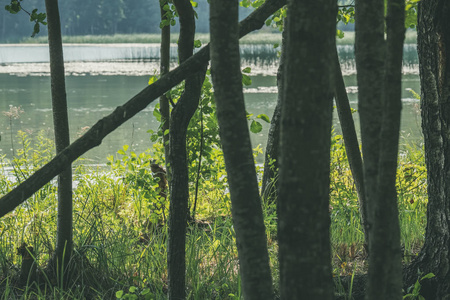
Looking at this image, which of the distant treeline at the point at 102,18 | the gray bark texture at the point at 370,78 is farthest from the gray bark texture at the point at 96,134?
the distant treeline at the point at 102,18

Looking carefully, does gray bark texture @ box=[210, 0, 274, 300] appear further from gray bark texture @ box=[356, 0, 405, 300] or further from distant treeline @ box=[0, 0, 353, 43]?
distant treeline @ box=[0, 0, 353, 43]

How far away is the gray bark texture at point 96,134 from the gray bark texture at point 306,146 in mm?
569

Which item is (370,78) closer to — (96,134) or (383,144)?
(383,144)

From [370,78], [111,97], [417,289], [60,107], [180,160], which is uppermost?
[370,78]

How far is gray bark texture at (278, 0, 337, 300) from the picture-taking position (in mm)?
1178

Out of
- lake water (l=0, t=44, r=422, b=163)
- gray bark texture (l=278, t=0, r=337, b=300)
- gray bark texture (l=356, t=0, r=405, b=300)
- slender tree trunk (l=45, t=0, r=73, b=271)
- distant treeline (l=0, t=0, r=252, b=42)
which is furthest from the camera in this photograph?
distant treeline (l=0, t=0, r=252, b=42)

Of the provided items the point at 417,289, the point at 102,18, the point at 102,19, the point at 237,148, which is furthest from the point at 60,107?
the point at 102,19

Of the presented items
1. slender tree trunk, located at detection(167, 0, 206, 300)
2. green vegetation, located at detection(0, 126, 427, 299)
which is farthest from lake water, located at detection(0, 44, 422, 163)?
slender tree trunk, located at detection(167, 0, 206, 300)

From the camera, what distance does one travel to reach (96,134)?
1642 mm

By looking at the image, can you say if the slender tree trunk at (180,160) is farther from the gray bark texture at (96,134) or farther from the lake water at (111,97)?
the lake water at (111,97)

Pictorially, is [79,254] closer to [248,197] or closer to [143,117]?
[248,197]

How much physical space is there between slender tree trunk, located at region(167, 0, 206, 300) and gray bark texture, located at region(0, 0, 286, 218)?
0.23 meters

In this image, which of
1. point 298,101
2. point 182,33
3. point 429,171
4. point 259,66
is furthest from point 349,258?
point 259,66

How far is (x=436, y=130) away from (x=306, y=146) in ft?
4.28
